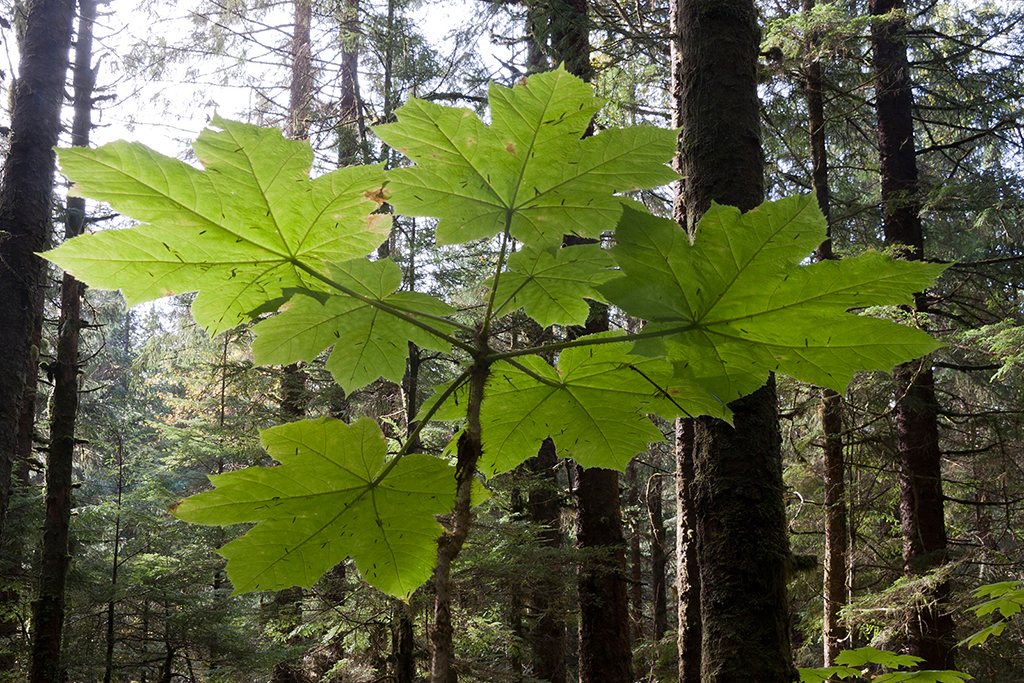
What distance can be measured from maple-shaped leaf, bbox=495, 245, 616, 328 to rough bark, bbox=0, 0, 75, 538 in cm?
552

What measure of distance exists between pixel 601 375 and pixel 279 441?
305 mm

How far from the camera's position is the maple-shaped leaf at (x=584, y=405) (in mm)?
576

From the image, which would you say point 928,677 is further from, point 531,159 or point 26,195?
point 26,195

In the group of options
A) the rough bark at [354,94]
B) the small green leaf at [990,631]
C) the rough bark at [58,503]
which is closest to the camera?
the small green leaf at [990,631]

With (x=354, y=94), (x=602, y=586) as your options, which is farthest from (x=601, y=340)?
(x=354, y=94)

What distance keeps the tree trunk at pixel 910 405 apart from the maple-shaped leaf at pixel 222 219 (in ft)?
20.2

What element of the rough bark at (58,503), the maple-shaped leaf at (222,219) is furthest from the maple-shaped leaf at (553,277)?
the rough bark at (58,503)

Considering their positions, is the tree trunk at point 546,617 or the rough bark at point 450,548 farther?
the tree trunk at point 546,617

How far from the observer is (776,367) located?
532mm

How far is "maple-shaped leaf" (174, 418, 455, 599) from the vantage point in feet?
1.64

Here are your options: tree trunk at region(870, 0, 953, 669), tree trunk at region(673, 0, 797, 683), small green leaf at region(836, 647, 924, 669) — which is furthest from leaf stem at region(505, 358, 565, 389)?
tree trunk at region(870, 0, 953, 669)

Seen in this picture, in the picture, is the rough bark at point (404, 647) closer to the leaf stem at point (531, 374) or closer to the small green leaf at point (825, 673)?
the small green leaf at point (825, 673)

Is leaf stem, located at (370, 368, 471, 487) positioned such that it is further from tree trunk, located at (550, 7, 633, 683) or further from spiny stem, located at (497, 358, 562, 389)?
tree trunk, located at (550, 7, 633, 683)

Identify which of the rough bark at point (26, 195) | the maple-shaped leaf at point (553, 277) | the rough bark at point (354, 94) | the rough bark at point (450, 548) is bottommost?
the rough bark at point (450, 548)
